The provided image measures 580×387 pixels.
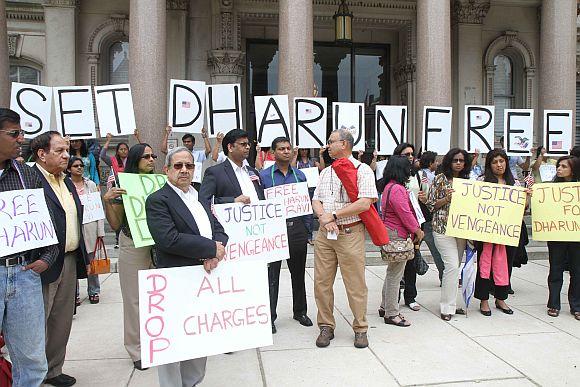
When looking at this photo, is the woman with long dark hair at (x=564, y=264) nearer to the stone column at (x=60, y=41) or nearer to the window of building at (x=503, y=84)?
the window of building at (x=503, y=84)

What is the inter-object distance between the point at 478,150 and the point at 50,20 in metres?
12.1

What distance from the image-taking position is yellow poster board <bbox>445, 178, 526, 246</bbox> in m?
6.08

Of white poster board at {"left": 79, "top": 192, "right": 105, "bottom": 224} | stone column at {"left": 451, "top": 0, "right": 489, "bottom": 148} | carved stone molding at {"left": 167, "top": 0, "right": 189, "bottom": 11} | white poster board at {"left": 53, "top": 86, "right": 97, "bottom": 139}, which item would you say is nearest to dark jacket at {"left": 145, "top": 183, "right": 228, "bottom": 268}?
white poster board at {"left": 79, "top": 192, "right": 105, "bottom": 224}

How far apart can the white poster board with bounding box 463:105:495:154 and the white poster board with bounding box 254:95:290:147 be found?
363cm

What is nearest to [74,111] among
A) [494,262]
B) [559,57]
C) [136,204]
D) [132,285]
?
[136,204]

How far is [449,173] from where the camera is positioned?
6.29 metres

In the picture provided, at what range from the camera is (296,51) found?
10945 mm

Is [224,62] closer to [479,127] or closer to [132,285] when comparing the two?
[479,127]

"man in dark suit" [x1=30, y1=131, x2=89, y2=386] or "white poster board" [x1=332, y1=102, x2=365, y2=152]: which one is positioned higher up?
"white poster board" [x1=332, y1=102, x2=365, y2=152]

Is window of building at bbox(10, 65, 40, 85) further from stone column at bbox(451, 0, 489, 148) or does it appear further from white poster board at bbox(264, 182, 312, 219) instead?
stone column at bbox(451, 0, 489, 148)

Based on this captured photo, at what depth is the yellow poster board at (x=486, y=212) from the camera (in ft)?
19.9

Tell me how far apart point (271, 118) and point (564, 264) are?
5.36m

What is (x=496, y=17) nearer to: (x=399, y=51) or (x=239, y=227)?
(x=399, y=51)

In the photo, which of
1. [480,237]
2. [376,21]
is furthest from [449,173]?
[376,21]
